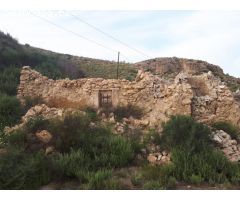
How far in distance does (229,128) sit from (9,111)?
7.56 meters

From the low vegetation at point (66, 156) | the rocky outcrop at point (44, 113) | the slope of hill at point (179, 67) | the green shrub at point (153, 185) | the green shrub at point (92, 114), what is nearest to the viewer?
the green shrub at point (153, 185)

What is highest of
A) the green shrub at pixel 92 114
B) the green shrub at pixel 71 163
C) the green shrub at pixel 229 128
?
the green shrub at pixel 92 114

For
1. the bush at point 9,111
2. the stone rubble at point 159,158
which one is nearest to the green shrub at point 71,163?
the stone rubble at point 159,158

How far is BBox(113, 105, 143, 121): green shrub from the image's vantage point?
1495cm

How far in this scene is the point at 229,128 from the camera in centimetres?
1362

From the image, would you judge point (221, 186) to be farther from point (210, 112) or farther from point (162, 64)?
point (162, 64)

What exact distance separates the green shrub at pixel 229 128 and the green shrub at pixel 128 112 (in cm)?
273

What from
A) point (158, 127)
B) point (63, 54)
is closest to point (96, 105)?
point (158, 127)

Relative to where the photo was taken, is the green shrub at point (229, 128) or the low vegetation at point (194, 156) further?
the green shrub at point (229, 128)

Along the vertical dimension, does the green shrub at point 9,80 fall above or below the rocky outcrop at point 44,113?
above

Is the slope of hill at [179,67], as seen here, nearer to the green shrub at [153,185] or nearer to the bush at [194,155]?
the bush at [194,155]

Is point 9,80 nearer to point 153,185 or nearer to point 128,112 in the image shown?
point 128,112

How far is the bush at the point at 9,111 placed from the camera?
46.6 ft

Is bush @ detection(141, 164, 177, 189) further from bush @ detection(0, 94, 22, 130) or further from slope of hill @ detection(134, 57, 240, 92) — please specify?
slope of hill @ detection(134, 57, 240, 92)
